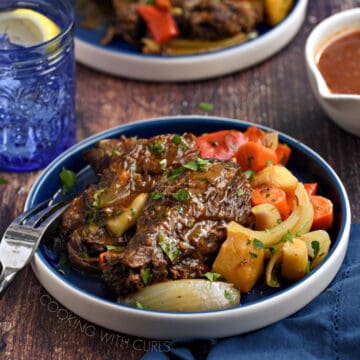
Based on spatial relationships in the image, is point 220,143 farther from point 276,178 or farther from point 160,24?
point 160,24

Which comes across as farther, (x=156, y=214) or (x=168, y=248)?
(x=156, y=214)

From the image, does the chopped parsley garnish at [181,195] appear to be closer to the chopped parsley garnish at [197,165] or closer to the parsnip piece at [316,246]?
the chopped parsley garnish at [197,165]

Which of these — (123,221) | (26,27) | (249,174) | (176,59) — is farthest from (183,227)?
(176,59)

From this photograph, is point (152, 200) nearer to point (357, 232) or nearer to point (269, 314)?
point (269, 314)

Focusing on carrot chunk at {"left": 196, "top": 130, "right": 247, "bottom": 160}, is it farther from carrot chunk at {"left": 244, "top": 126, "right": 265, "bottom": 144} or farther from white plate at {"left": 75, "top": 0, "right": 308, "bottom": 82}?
white plate at {"left": 75, "top": 0, "right": 308, "bottom": 82}

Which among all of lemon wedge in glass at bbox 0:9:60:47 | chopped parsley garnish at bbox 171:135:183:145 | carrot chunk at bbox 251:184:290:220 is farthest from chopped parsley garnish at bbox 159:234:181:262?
lemon wedge in glass at bbox 0:9:60:47
